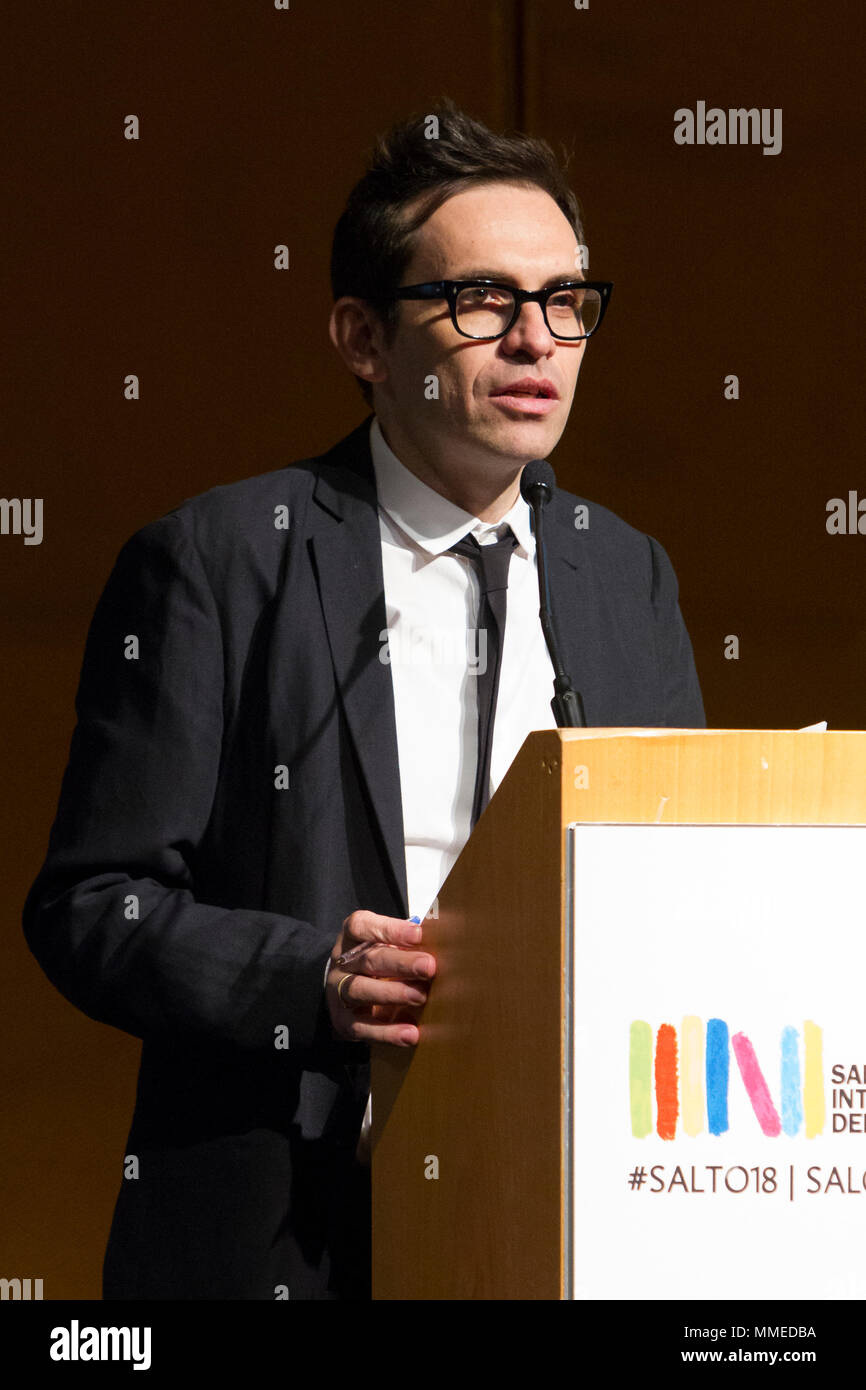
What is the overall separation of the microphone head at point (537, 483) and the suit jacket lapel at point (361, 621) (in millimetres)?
231

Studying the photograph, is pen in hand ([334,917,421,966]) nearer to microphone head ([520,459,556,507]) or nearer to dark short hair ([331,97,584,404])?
microphone head ([520,459,556,507])

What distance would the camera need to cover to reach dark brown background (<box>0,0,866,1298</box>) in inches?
102

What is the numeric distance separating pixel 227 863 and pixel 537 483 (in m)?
0.44

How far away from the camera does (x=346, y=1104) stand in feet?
4.36

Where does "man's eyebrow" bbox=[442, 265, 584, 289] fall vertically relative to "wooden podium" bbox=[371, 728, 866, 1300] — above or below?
above

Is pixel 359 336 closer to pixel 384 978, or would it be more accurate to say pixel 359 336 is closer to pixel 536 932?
pixel 384 978

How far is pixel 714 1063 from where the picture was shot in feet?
2.71

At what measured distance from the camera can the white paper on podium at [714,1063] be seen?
0.82 m

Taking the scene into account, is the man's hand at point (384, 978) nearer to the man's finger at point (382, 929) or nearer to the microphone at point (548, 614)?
the man's finger at point (382, 929)

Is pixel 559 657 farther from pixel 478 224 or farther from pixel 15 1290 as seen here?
pixel 15 1290

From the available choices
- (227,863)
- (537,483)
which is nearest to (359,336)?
(537,483)

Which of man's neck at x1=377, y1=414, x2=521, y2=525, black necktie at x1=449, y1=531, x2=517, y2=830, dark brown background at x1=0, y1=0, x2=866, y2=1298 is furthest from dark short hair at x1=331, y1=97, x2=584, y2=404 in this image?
dark brown background at x1=0, y1=0, x2=866, y2=1298

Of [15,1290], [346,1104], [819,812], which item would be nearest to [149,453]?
[15,1290]

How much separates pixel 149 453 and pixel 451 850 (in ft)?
4.73
